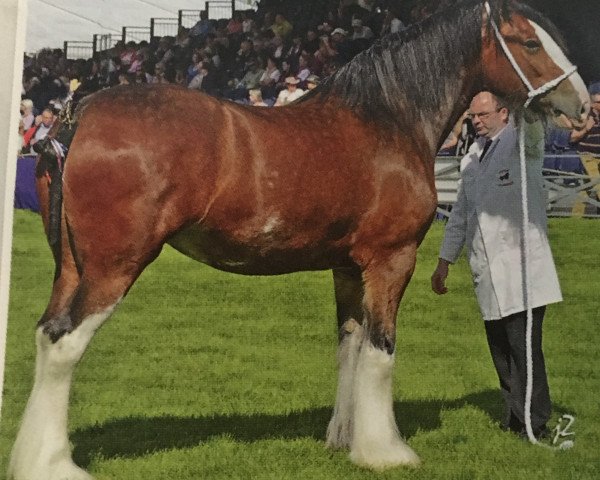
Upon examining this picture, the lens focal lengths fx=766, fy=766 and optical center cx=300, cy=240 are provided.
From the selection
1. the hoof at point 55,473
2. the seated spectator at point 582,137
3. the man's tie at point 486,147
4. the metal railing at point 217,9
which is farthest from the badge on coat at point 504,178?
the hoof at point 55,473

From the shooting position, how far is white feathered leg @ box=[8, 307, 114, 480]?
2441 millimetres

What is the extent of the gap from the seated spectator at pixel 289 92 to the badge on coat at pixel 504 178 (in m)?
0.86

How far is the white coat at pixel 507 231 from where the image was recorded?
3.02m

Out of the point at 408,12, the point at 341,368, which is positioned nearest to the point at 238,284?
the point at 341,368

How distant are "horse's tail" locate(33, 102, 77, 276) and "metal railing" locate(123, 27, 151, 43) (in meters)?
0.70

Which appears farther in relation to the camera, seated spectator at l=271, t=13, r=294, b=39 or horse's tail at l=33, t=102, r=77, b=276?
seated spectator at l=271, t=13, r=294, b=39

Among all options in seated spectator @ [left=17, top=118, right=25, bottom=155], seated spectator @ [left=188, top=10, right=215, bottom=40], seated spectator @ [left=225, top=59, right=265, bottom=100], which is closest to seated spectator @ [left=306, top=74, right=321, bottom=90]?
seated spectator @ [left=225, top=59, right=265, bottom=100]

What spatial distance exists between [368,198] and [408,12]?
88cm

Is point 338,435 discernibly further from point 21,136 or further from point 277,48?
point 21,136

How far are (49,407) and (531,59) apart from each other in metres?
2.14

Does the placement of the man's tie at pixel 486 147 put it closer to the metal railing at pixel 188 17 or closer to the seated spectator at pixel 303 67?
the seated spectator at pixel 303 67

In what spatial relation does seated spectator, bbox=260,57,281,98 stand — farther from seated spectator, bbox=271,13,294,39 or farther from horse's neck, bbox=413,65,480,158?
horse's neck, bbox=413,65,480,158

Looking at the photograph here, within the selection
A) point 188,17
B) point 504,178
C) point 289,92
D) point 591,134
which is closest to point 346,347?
point 504,178

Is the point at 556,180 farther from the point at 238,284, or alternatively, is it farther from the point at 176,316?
the point at 176,316
